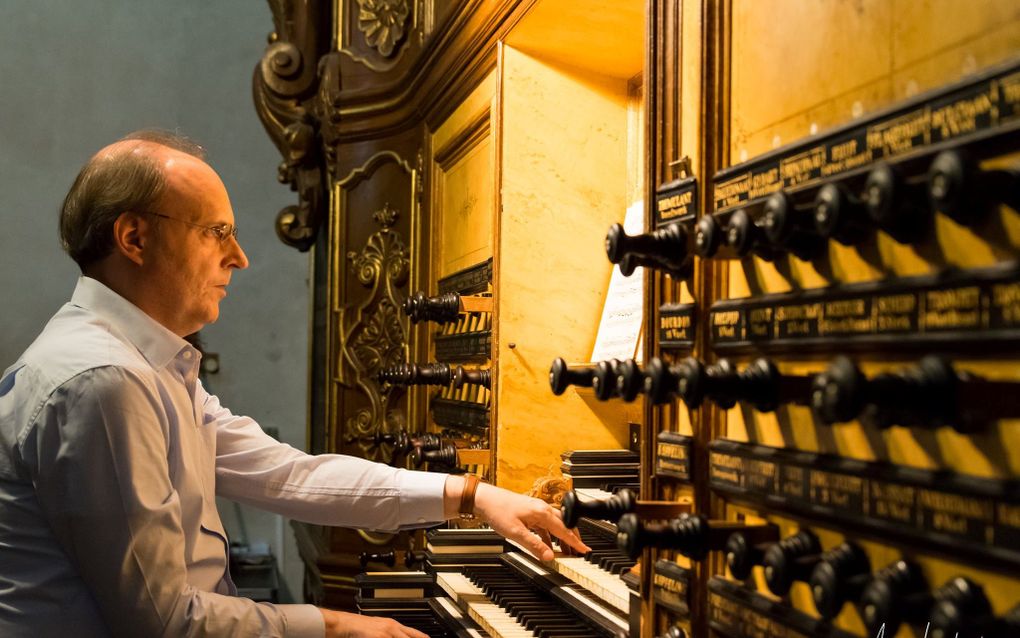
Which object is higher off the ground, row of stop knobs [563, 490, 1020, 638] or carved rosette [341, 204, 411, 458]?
carved rosette [341, 204, 411, 458]

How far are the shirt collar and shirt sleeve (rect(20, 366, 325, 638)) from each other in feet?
0.95

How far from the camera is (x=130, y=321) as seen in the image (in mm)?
2236

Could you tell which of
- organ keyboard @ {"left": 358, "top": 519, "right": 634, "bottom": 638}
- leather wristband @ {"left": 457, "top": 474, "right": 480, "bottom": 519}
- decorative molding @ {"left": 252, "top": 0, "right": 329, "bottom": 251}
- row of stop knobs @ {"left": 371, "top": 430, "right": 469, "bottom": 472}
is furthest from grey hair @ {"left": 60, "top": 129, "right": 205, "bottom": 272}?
decorative molding @ {"left": 252, "top": 0, "right": 329, "bottom": 251}

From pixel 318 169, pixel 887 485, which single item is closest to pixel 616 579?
pixel 887 485

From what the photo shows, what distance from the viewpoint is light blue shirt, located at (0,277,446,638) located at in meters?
1.89

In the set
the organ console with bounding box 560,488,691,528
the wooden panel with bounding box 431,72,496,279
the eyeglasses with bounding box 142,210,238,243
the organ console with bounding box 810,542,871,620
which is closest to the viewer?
the organ console with bounding box 810,542,871,620

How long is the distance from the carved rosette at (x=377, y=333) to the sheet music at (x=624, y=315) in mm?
2332

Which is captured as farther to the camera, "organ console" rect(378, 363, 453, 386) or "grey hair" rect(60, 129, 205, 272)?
"organ console" rect(378, 363, 453, 386)

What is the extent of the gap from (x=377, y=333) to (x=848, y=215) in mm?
4750

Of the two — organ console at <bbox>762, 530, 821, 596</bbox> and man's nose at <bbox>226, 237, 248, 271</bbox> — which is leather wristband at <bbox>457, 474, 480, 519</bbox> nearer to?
man's nose at <bbox>226, 237, 248, 271</bbox>

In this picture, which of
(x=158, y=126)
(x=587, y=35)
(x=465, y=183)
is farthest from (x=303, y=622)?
(x=158, y=126)

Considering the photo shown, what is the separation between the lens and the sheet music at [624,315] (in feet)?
9.93

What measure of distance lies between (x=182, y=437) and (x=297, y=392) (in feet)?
20.3

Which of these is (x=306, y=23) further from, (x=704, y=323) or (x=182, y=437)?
(x=704, y=323)
